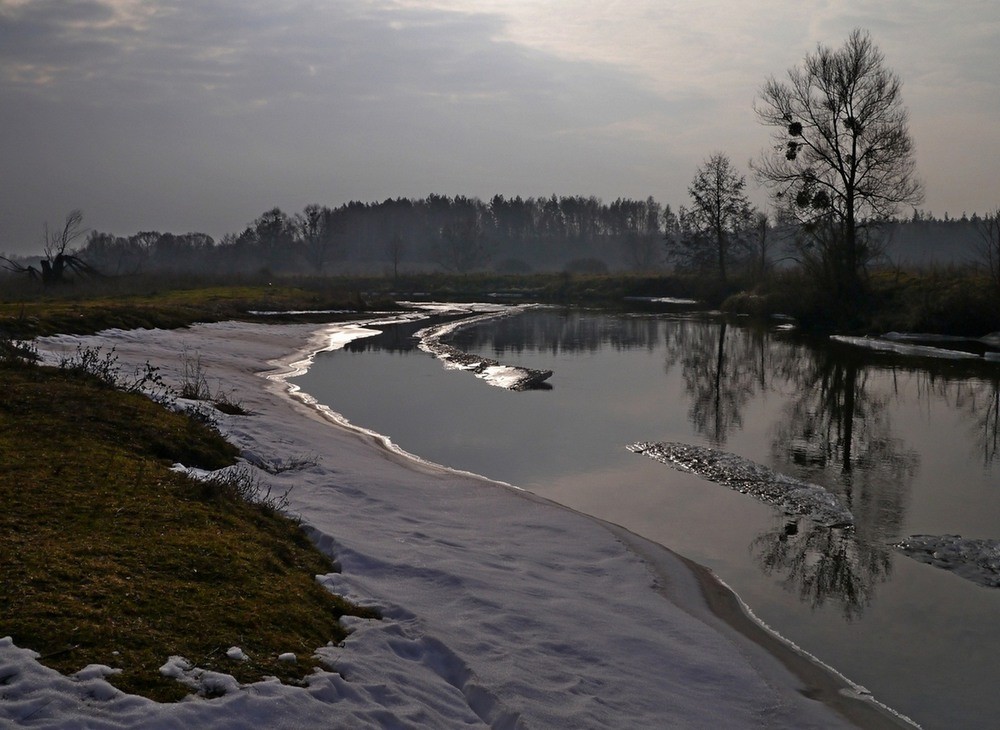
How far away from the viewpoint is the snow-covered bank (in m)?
4.63

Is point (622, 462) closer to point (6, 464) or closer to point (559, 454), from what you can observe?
point (559, 454)

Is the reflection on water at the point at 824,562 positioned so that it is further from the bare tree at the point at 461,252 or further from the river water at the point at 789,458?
the bare tree at the point at 461,252

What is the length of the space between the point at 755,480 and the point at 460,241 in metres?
136

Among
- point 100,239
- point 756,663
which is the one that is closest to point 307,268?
point 100,239

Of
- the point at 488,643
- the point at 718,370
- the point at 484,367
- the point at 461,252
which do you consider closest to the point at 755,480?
the point at 488,643

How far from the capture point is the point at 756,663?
672cm

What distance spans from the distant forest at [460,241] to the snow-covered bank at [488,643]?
453ft

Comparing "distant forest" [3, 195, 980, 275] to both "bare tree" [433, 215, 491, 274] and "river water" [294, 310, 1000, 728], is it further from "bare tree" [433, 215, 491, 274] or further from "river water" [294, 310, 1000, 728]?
"river water" [294, 310, 1000, 728]

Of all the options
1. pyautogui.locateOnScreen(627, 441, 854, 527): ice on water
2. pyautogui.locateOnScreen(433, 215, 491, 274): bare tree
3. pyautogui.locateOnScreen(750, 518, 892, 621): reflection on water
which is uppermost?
pyautogui.locateOnScreen(433, 215, 491, 274): bare tree

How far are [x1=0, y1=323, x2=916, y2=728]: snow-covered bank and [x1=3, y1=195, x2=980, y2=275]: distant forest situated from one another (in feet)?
453

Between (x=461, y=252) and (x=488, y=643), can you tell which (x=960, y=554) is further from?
(x=461, y=252)

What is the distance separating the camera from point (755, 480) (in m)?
12.6

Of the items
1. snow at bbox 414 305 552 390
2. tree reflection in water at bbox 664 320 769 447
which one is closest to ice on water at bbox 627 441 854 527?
tree reflection in water at bbox 664 320 769 447

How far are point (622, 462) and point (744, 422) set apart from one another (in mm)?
4961
